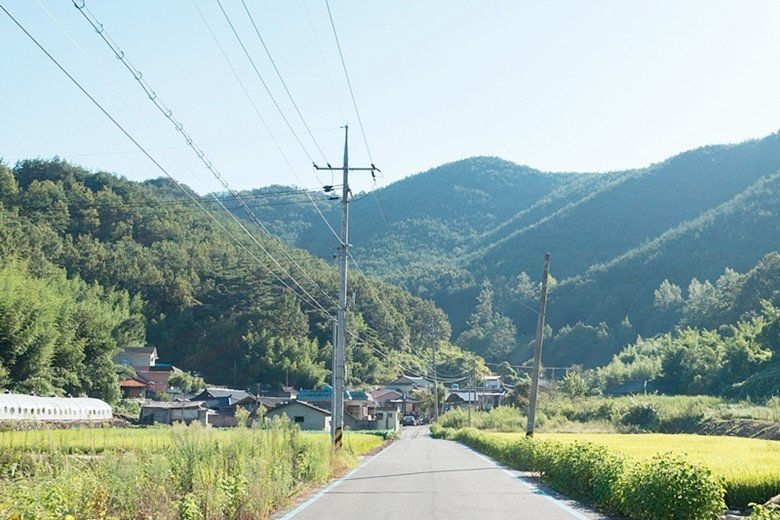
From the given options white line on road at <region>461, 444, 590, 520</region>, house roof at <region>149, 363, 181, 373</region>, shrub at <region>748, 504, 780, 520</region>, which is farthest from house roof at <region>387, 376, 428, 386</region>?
shrub at <region>748, 504, 780, 520</region>

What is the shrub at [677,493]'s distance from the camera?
9727 millimetres

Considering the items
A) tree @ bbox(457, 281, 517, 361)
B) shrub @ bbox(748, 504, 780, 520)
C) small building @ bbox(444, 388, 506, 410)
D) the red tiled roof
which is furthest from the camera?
tree @ bbox(457, 281, 517, 361)

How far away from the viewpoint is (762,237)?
12288cm

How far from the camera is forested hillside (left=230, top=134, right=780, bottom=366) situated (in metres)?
128

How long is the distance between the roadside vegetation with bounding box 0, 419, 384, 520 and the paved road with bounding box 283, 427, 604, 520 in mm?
926

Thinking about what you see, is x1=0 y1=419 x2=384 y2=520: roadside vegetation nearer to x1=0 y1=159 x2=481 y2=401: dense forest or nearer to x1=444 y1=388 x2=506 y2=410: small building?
x1=0 y1=159 x2=481 y2=401: dense forest

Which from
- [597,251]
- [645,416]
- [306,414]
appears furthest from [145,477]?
[597,251]

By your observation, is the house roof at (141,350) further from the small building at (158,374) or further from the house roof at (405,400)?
the house roof at (405,400)

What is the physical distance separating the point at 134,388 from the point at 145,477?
72.2m

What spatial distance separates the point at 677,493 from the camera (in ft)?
32.2

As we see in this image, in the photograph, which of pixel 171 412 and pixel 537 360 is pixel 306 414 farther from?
pixel 537 360

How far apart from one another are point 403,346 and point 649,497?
109m

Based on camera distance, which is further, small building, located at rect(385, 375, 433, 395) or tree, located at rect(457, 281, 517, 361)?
tree, located at rect(457, 281, 517, 361)

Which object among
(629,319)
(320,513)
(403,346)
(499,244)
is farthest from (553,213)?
(320,513)
